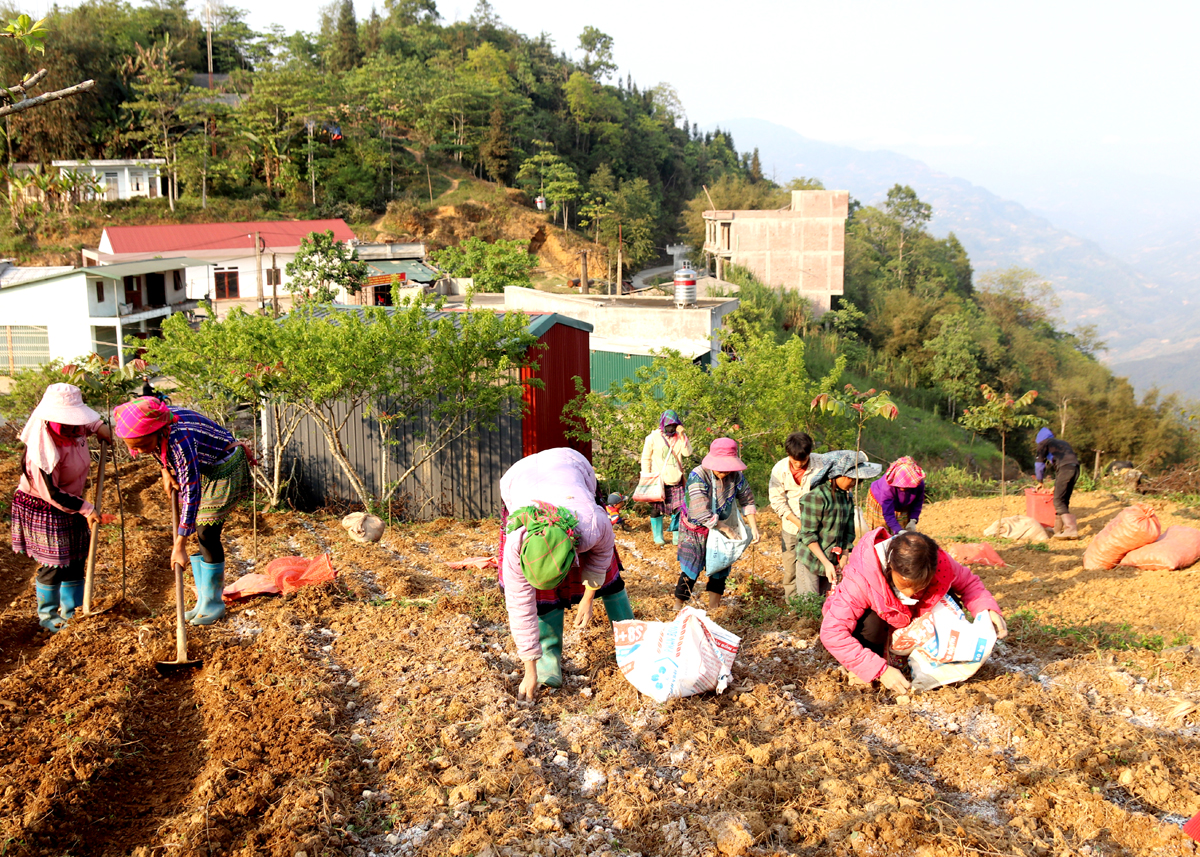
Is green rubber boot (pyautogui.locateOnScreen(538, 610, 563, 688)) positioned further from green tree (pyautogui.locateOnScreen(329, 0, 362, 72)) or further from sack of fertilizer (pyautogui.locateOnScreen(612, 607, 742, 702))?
green tree (pyautogui.locateOnScreen(329, 0, 362, 72))

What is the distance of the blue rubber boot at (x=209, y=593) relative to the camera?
16.6 ft

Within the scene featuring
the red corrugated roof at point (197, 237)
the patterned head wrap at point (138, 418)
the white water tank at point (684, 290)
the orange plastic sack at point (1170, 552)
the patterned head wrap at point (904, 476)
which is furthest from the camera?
the red corrugated roof at point (197, 237)

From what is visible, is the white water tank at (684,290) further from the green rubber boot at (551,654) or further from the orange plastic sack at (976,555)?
the green rubber boot at (551,654)

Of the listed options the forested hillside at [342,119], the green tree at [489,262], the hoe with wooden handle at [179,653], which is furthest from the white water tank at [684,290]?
the forested hillside at [342,119]

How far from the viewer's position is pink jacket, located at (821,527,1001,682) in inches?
150

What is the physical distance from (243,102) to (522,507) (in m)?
52.3

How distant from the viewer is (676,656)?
400cm

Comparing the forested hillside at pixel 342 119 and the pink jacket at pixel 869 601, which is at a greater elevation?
the forested hillside at pixel 342 119

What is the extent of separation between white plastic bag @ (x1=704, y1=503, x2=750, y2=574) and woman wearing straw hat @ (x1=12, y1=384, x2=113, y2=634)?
3.93 m

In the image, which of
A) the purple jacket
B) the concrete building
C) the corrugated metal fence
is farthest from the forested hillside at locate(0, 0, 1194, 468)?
the purple jacket

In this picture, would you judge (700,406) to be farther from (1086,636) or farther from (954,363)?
(954,363)

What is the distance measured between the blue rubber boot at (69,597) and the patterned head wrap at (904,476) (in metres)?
5.44

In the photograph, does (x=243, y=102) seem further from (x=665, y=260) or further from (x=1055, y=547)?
(x=1055, y=547)

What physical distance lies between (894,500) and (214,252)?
3644cm
